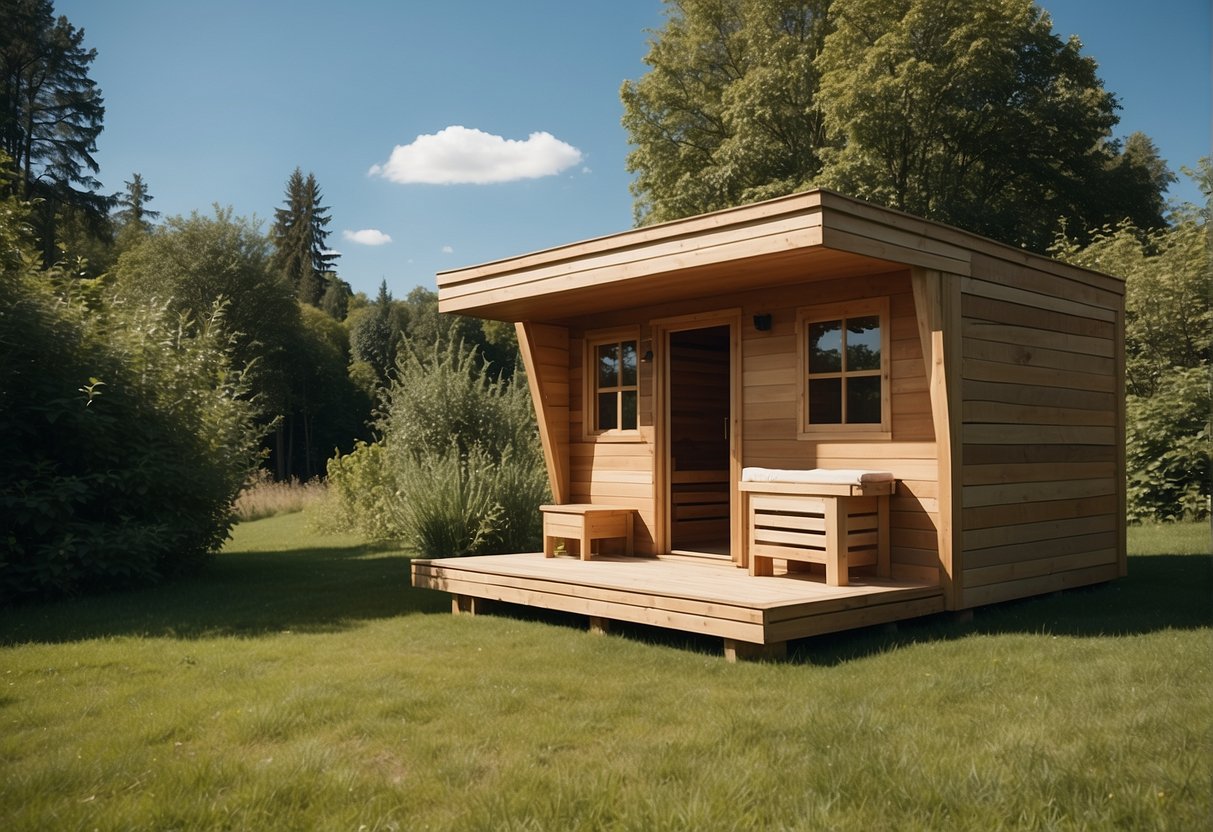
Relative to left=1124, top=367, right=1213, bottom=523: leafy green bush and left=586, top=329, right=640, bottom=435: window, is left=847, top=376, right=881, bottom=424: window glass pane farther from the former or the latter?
left=1124, top=367, right=1213, bottom=523: leafy green bush

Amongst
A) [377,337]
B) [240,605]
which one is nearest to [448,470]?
[240,605]

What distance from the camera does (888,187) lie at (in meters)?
18.5

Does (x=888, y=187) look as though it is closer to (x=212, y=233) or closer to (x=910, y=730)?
(x=910, y=730)

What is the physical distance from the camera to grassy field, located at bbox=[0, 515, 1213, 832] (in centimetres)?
325

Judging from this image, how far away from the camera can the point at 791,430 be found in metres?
7.17

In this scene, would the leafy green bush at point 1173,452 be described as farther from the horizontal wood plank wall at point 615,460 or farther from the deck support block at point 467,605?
the deck support block at point 467,605

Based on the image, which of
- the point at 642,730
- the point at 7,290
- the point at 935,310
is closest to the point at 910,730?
the point at 642,730

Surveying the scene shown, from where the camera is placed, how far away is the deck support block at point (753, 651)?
5516 millimetres

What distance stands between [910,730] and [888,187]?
1599 centimetres

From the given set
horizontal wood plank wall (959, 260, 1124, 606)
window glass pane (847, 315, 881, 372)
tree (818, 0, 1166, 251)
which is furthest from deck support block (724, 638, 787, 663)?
tree (818, 0, 1166, 251)

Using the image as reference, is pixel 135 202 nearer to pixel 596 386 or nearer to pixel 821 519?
pixel 596 386

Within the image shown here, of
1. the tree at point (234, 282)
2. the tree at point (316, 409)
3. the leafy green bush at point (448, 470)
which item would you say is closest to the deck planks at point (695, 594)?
the leafy green bush at point (448, 470)

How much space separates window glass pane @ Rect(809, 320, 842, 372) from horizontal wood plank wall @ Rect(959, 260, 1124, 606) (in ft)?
2.87

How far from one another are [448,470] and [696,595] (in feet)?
17.0
